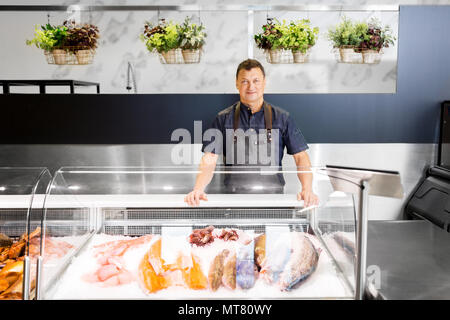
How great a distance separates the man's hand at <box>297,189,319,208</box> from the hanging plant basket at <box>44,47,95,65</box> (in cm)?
249

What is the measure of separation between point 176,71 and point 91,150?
1.03 m

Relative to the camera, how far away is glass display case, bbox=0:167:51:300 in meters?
1.52

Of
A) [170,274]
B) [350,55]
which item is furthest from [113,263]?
[350,55]

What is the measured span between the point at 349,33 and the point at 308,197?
2250 mm

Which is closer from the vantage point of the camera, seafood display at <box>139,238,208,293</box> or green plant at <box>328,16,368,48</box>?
seafood display at <box>139,238,208,293</box>

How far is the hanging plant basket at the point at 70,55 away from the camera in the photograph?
11.4ft

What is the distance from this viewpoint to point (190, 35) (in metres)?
3.44

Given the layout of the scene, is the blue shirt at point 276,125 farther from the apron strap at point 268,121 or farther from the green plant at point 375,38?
the green plant at point 375,38

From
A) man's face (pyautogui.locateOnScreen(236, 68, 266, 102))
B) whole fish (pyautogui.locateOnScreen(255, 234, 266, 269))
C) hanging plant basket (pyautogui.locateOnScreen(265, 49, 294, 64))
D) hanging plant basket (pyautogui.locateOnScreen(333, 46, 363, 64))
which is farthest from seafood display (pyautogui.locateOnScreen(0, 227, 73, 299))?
hanging plant basket (pyautogui.locateOnScreen(333, 46, 363, 64))

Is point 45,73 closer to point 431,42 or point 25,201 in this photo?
point 25,201

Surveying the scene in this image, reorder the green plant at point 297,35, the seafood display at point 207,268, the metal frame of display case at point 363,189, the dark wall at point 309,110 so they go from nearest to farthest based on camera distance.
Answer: the metal frame of display case at point 363,189
the seafood display at point 207,268
the green plant at point 297,35
the dark wall at point 309,110

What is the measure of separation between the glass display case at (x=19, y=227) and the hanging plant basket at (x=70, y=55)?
6.09ft

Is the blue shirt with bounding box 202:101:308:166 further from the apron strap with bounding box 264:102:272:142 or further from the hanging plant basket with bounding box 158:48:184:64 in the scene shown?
the hanging plant basket with bounding box 158:48:184:64

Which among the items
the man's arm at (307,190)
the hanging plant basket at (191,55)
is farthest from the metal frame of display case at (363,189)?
the hanging plant basket at (191,55)
